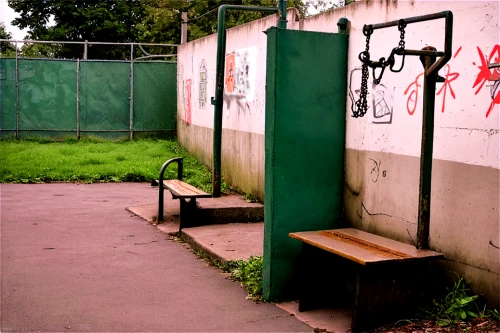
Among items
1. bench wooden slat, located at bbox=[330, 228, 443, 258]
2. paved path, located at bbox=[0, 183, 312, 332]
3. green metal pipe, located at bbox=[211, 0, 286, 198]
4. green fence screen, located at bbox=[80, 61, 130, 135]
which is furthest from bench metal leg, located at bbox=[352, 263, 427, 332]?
green fence screen, located at bbox=[80, 61, 130, 135]

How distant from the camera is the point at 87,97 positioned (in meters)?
17.6

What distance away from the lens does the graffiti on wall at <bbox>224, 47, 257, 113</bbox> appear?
31.6 feet

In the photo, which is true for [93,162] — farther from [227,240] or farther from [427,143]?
[427,143]

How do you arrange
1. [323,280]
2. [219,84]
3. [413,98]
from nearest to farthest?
[413,98] < [323,280] < [219,84]

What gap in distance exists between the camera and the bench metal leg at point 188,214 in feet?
26.2

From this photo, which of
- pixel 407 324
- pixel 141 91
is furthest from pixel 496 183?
pixel 141 91

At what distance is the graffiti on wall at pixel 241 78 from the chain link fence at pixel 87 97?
722 cm

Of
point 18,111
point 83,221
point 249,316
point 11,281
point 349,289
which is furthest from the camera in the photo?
point 18,111

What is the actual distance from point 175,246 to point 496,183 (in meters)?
4.20

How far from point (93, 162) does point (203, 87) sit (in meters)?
3.01

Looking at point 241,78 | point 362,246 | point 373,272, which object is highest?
point 241,78

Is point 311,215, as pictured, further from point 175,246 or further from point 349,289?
point 175,246

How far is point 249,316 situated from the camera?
196 inches

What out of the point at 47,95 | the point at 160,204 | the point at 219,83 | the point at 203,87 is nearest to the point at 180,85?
the point at 203,87
